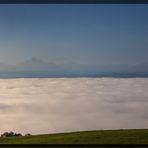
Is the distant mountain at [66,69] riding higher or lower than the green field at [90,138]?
higher

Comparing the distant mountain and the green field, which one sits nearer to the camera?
the green field

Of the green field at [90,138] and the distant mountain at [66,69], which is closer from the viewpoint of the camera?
the green field at [90,138]

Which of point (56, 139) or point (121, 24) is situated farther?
point (121, 24)

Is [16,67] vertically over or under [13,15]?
under

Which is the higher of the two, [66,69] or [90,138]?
[66,69]

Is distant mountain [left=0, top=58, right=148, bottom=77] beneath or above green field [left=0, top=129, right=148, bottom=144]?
above

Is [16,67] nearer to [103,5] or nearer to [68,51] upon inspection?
[68,51]

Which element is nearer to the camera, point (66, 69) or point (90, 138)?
point (90, 138)

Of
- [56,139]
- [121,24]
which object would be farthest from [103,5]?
[56,139]
